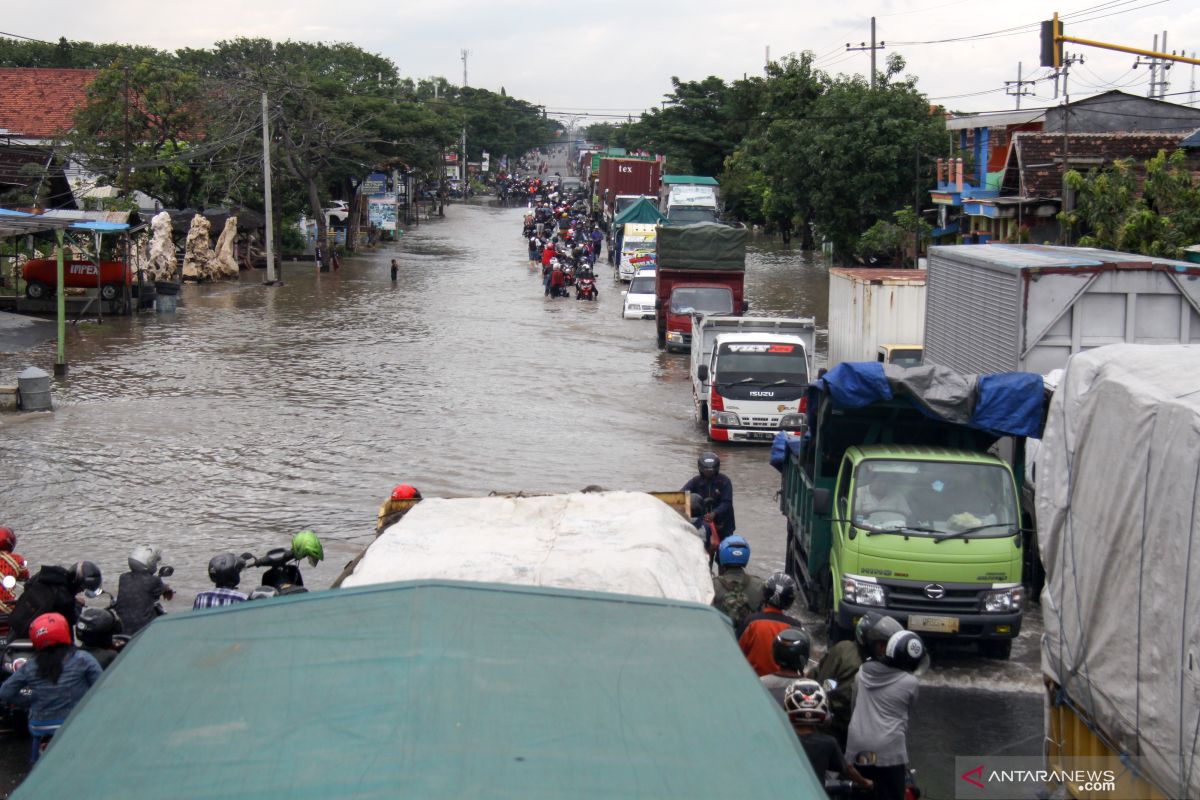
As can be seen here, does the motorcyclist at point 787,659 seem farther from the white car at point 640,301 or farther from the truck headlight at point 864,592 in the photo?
the white car at point 640,301

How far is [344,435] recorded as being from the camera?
19.1 metres

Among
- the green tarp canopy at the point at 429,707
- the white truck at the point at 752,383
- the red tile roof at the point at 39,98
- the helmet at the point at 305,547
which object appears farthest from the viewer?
the red tile roof at the point at 39,98

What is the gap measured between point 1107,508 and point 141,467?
1382cm

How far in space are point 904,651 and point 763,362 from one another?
13177 mm

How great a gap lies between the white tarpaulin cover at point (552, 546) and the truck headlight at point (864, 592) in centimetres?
238

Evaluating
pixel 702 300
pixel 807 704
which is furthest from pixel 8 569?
pixel 702 300

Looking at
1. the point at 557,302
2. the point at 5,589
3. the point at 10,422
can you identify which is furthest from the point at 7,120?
the point at 5,589

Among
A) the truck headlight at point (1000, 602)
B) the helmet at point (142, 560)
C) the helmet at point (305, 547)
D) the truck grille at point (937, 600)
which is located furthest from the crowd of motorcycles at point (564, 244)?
the helmet at point (142, 560)

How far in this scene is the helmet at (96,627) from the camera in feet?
23.3

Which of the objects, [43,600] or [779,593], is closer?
[779,593]

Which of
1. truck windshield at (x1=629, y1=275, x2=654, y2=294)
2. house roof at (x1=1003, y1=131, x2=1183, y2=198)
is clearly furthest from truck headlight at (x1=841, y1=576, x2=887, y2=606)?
truck windshield at (x1=629, y1=275, x2=654, y2=294)

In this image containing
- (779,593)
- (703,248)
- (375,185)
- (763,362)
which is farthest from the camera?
(375,185)

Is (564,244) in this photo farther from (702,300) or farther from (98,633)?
(98,633)

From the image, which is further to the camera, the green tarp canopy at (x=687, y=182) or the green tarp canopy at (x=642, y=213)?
the green tarp canopy at (x=687, y=182)
